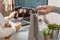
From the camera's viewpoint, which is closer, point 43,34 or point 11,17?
point 43,34

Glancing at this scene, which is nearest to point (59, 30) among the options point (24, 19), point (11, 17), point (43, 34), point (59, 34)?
point (59, 34)

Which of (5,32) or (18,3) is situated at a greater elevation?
(18,3)

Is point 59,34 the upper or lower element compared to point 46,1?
lower

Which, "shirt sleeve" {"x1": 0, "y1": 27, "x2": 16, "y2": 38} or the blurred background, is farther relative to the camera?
the blurred background

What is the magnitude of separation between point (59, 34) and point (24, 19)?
50cm

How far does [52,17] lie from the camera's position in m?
1.60

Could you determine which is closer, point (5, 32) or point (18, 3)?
point (5, 32)

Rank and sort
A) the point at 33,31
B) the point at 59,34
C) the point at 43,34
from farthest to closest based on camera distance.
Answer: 1. the point at 59,34
2. the point at 43,34
3. the point at 33,31

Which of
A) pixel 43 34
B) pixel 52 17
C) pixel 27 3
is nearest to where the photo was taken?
pixel 43 34

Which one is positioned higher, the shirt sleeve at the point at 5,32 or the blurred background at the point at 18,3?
the blurred background at the point at 18,3

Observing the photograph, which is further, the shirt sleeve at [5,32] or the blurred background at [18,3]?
the blurred background at [18,3]

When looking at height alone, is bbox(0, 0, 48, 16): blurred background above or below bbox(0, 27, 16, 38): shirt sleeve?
above

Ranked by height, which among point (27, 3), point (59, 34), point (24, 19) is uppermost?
point (27, 3)

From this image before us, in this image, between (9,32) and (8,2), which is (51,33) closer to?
(9,32)
